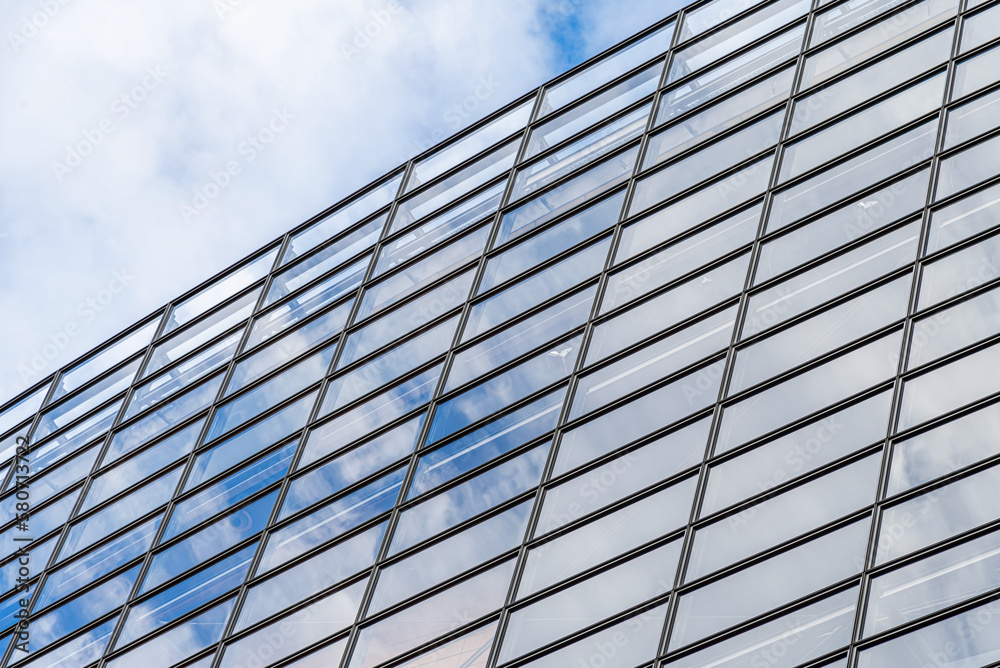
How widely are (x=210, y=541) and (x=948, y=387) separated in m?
14.5

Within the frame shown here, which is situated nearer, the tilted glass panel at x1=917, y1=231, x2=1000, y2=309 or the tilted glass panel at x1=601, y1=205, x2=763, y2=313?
the tilted glass panel at x1=917, y1=231, x2=1000, y2=309

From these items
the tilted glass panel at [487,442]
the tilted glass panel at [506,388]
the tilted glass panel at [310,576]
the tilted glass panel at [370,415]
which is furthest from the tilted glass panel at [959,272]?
the tilted glass panel at [310,576]

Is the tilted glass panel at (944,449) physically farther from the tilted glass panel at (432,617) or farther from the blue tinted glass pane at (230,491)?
the blue tinted glass pane at (230,491)

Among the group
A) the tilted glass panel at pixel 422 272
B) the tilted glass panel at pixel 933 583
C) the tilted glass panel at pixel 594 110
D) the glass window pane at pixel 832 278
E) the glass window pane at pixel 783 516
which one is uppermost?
the tilted glass panel at pixel 594 110

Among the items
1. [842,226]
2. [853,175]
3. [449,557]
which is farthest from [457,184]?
[449,557]

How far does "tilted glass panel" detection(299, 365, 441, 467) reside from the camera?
23031 millimetres

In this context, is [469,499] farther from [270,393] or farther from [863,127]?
[863,127]

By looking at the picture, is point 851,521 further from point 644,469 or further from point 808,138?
point 808,138

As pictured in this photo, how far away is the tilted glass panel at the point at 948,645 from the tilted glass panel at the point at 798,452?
10.3 ft

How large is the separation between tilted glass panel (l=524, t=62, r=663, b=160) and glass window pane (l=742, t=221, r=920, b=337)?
8.77 meters

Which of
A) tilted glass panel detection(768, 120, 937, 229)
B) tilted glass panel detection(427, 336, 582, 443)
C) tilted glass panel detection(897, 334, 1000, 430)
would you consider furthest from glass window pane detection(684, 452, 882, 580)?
tilted glass panel detection(768, 120, 937, 229)

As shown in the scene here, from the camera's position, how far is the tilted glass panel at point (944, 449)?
15.6 metres

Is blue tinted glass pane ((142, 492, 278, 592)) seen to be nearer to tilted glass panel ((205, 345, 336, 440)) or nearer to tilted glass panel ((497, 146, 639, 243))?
tilted glass panel ((205, 345, 336, 440))

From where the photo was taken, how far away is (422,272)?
2667 cm
